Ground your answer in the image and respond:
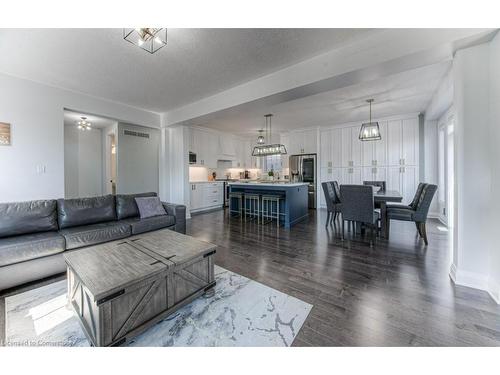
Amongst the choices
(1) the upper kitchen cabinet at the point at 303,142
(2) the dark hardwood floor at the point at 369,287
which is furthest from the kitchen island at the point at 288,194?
(1) the upper kitchen cabinet at the point at 303,142

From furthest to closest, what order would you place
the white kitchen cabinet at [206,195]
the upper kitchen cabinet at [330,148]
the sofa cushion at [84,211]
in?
the upper kitchen cabinet at [330,148] < the white kitchen cabinet at [206,195] < the sofa cushion at [84,211]

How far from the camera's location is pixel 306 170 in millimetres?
7246

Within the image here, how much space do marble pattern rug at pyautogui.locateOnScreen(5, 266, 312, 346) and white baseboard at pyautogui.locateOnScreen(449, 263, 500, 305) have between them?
5.76ft

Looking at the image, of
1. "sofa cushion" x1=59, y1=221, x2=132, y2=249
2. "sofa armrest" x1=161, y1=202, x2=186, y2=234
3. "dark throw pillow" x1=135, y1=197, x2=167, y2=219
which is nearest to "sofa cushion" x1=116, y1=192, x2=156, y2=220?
"dark throw pillow" x1=135, y1=197, x2=167, y2=219

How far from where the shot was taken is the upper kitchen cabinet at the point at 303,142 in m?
7.14

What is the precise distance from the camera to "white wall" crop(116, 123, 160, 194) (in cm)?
510

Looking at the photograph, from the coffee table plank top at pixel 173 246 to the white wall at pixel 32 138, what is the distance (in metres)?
2.74

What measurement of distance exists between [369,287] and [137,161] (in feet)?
18.4

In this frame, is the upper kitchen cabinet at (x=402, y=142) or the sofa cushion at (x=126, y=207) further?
the upper kitchen cabinet at (x=402, y=142)

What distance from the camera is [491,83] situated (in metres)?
2.00

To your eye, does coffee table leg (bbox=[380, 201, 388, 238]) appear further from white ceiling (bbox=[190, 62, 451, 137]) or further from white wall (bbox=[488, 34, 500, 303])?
white ceiling (bbox=[190, 62, 451, 137])

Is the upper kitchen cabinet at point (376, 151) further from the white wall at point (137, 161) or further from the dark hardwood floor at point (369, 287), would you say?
the white wall at point (137, 161)
